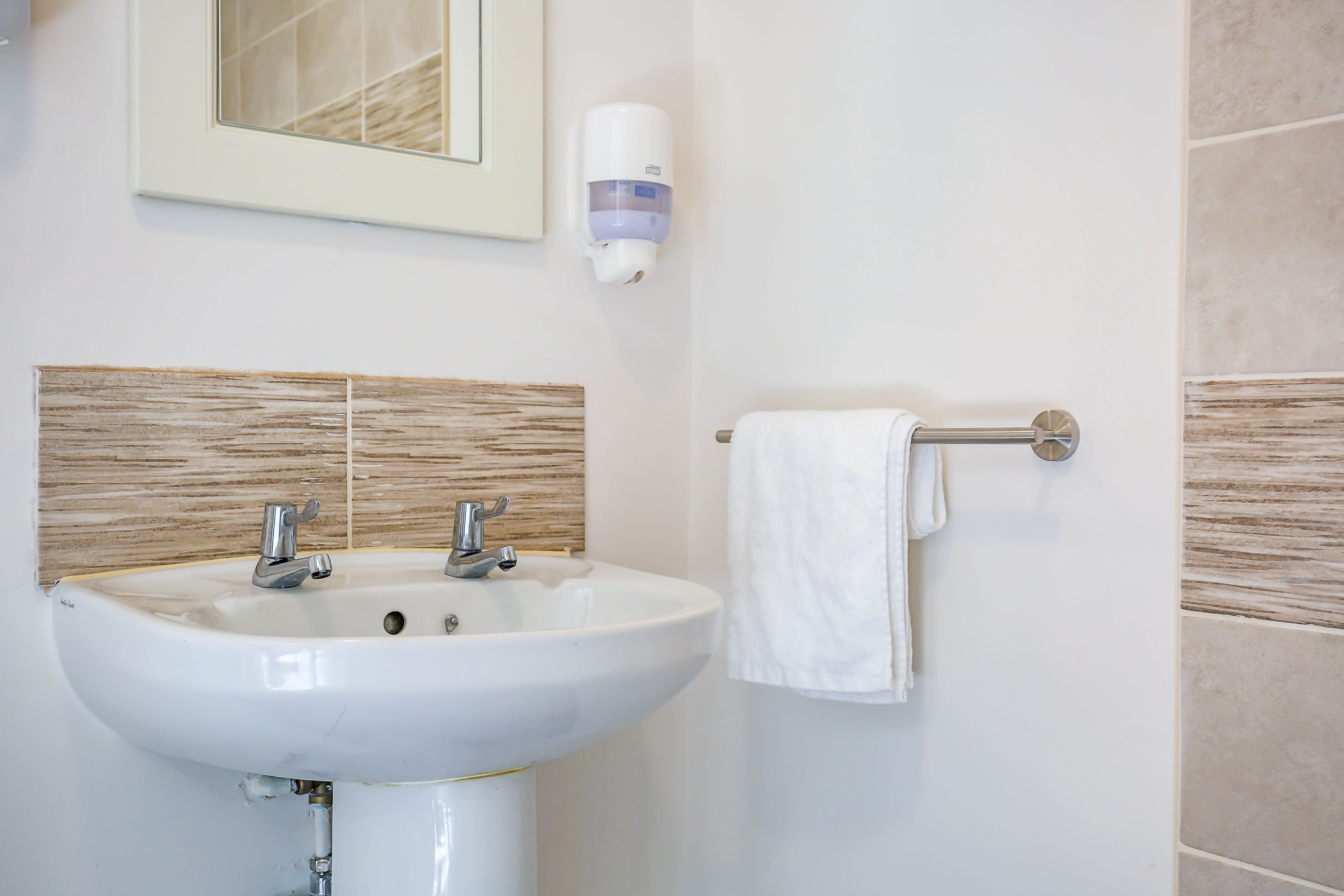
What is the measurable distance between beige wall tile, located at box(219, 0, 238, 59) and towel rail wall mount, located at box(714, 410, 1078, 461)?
2.84ft

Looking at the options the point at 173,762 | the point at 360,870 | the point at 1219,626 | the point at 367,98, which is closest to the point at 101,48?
the point at 367,98

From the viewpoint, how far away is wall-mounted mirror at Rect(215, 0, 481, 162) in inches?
41.5

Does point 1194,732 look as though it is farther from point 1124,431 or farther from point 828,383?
point 828,383

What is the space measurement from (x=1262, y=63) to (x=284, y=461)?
1055 mm

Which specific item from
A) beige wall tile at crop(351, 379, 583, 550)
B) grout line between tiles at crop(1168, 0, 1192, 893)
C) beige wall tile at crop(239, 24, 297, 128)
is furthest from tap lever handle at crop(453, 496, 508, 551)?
grout line between tiles at crop(1168, 0, 1192, 893)

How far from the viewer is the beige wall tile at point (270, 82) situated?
1.05m

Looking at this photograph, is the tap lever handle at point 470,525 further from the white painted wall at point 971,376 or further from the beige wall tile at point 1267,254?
the beige wall tile at point 1267,254

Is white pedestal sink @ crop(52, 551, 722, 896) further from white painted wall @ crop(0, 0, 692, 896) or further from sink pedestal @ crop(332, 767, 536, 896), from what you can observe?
white painted wall @ crop(0, 0, 692, 896)

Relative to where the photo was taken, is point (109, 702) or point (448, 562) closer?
point (109, 702)

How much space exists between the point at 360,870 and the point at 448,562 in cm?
31

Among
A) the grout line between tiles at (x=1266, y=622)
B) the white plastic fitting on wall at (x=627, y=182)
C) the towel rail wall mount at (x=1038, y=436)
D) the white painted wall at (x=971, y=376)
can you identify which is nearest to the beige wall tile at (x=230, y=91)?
the white plastic fitting on wall at (x=627, y=182)

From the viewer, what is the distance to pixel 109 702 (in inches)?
32.9

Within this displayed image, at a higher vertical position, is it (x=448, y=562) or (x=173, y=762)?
(x=448, y=562)

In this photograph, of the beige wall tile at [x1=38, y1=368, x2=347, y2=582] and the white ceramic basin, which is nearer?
the white ceramic basin
